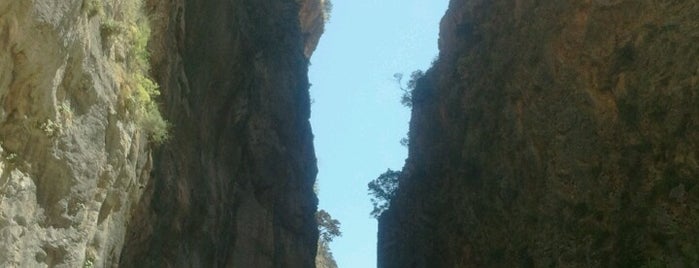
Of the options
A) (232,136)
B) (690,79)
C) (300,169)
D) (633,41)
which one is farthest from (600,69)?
(300,169)

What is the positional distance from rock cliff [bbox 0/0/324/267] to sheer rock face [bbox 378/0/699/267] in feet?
18.7

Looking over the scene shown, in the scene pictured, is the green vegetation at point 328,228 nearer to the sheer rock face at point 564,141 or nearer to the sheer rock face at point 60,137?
the sheer rock face at point 564,141

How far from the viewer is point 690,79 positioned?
757 inches

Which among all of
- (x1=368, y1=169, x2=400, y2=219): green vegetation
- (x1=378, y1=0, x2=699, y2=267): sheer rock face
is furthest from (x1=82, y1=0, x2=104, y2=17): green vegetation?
(x1=368, y1=169, x2=400, y2=219): green vegetation

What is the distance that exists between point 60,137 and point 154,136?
15.5 ft

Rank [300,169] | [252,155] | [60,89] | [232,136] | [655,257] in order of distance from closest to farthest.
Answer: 1. [60,89]
2. [655,257]
3. [232,136]
4. [252,155]
5. [300,169]

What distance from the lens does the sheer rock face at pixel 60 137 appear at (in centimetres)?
942

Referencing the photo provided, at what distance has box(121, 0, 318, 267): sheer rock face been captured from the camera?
17422 mm

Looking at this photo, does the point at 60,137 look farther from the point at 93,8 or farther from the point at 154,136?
the point at 154,136

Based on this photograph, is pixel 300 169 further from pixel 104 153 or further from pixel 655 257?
pixel 104 153

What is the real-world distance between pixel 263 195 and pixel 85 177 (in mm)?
16631

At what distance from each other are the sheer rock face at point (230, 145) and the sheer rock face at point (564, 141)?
4.90 m

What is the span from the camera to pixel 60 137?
35.2 feet

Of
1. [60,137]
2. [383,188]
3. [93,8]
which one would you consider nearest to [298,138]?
[383,188]
